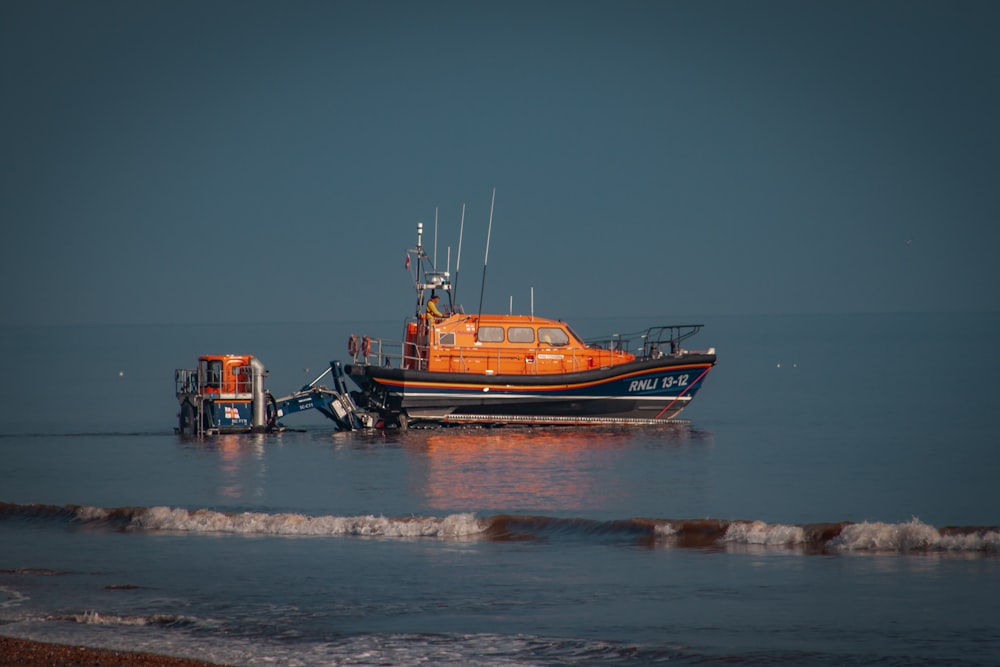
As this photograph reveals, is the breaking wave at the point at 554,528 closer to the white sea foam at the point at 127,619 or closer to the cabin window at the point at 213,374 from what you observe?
the white sea foam at the point at 127,619

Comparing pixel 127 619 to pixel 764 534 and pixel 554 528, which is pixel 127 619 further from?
pixel 764 534

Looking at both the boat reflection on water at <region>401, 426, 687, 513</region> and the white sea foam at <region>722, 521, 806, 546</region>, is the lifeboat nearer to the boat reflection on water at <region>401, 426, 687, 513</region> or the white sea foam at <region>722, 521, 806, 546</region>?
the boat reflection on water at <region>401, 426, 687, 513</region>

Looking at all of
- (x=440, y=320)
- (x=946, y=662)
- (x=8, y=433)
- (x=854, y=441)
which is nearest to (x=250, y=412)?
(x=440, y=320)

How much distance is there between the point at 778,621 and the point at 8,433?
3155cm

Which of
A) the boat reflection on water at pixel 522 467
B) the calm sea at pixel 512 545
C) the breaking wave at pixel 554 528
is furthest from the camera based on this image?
the boat reflection on water at pixel 522 467

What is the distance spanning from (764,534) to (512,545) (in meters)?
3.82

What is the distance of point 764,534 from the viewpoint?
1930 centimetres

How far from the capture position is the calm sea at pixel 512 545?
13.8m

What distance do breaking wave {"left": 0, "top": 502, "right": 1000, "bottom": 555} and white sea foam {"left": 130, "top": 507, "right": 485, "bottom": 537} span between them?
0.02 m

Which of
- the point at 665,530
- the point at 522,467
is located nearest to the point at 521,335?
the point at 522,467

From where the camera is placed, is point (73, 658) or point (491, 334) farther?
point (491, 334)

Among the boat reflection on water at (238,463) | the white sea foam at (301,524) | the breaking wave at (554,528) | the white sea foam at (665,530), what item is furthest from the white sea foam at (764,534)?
the boat reflection on water at (238,463)

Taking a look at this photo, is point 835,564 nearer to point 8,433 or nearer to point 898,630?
point 898,630

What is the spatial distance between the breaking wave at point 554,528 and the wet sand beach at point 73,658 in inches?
298
